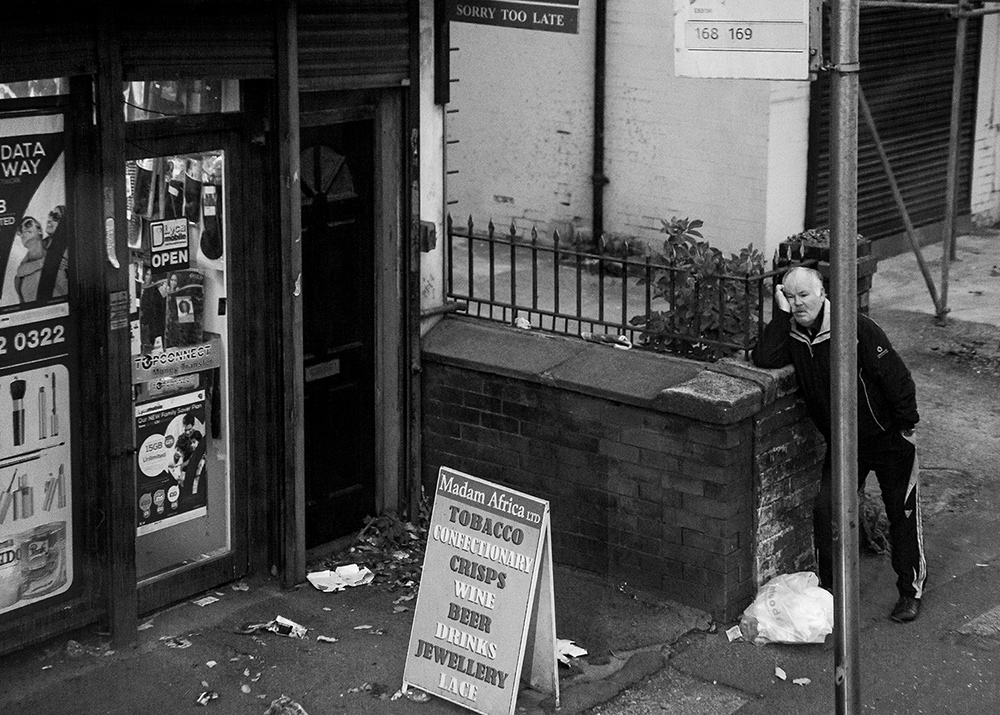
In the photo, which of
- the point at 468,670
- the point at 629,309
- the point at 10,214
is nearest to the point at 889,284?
the point at 629,309

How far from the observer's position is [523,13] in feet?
24.2

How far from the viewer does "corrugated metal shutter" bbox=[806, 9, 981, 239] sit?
13.5 m

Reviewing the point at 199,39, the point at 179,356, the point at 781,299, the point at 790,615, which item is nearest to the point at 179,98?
the point at 199,39

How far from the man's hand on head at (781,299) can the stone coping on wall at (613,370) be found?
1.03 ft

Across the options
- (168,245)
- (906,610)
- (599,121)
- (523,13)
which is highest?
(523,13)

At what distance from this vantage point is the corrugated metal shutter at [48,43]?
5781mm

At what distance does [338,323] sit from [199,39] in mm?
1717

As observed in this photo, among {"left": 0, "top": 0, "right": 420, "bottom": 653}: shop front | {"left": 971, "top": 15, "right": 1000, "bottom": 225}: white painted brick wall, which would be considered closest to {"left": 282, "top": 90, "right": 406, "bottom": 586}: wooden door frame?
{"left": 0, "top": 0, "right": 420, "bottom": 653}: shop front

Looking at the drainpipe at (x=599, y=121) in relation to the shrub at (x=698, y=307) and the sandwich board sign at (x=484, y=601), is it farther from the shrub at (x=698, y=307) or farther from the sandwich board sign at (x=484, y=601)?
the sandwich board sign at (x=484, y=601)

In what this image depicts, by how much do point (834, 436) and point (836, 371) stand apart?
0.25 metres

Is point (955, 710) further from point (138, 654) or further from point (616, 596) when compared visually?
point (138, 654)

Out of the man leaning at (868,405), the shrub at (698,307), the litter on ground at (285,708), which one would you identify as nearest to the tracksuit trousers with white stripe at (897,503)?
the man leaning at (868,405)

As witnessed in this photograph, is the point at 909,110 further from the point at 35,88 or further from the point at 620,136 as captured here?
the point at 35,88

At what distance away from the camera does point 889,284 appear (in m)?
13.0
